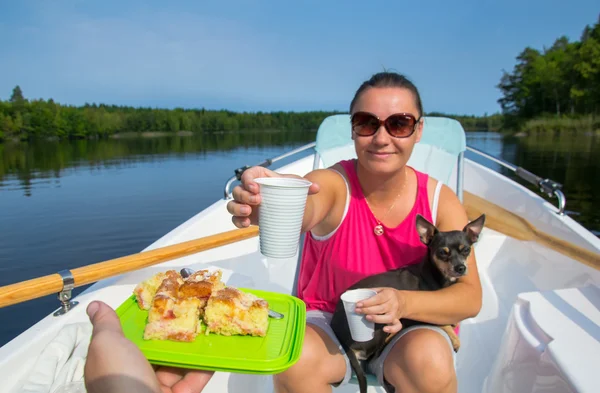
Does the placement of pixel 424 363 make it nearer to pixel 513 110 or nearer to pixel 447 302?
pixel 447 302

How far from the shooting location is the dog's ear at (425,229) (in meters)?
2.05

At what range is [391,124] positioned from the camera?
190 centimetres

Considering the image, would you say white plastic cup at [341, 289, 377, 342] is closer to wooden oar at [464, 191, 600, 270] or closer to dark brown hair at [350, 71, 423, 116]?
dark brown hair at [350, 71, 423, 116]


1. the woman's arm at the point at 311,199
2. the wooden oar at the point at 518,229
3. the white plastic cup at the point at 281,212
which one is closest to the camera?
the white plastic cup at the point at 281,212

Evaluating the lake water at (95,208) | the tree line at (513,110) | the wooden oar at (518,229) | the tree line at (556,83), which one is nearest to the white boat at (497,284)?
the wooden oar at (518,229)

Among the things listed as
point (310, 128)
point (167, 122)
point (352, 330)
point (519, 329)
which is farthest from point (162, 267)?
point (310, 128)

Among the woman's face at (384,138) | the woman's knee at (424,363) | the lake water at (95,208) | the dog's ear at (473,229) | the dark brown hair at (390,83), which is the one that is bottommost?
the lake water at (95,208)

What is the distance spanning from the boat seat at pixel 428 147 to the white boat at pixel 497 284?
1 cm

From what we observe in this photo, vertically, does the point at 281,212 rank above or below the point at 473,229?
above

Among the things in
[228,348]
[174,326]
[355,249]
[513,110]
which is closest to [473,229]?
[355,249]

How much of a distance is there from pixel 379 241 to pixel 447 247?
0.34m

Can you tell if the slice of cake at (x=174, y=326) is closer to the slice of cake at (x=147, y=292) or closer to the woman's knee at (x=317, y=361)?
the slice of cake at (x=147, y=292)

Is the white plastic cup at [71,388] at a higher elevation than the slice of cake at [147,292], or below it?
below

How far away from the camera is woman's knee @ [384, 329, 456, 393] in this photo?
162 centimetres
